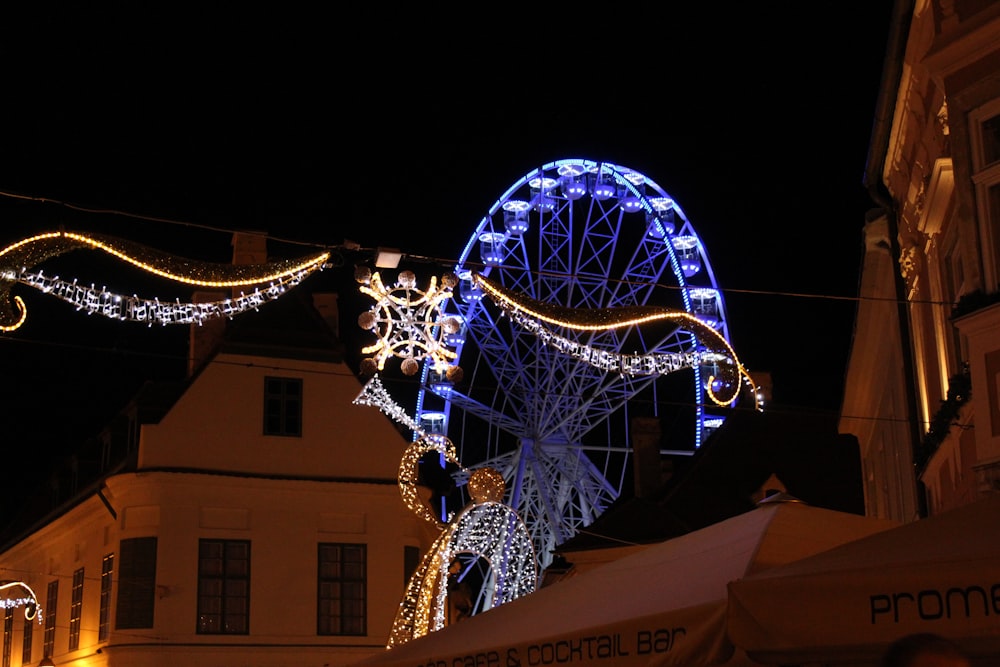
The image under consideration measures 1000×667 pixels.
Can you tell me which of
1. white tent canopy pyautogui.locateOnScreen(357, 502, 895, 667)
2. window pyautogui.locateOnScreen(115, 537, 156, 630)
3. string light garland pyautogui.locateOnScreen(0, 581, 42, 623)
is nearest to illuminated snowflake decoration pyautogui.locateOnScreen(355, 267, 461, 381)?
white tent canopy pyautogui.locateOnScreen(357, 502, 895, 667)

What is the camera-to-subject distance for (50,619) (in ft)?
91.9

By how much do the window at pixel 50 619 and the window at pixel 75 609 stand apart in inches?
41.1

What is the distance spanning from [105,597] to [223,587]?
2369 mm

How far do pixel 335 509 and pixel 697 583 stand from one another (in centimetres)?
1964

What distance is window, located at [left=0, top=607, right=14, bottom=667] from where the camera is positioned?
3102 cm

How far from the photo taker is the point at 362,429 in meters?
25.5

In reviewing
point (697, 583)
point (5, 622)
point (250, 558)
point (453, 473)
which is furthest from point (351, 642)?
point (697, 583)

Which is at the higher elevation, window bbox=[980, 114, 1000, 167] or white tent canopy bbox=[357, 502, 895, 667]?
window bbox=[980, 114, 1000, 167]

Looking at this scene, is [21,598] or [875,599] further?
[21,598]

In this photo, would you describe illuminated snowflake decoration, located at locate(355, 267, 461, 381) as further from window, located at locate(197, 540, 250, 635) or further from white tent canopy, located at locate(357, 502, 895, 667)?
window, located at locate(197, 540, 250, 635)

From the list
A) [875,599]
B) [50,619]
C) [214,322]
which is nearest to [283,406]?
[214,322]

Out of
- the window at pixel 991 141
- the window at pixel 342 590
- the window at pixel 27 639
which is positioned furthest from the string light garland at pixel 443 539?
the window at pixel 27 639

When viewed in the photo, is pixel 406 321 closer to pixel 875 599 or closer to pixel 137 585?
pixel 875 599

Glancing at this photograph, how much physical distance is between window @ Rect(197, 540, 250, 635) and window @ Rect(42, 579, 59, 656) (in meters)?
5.41
